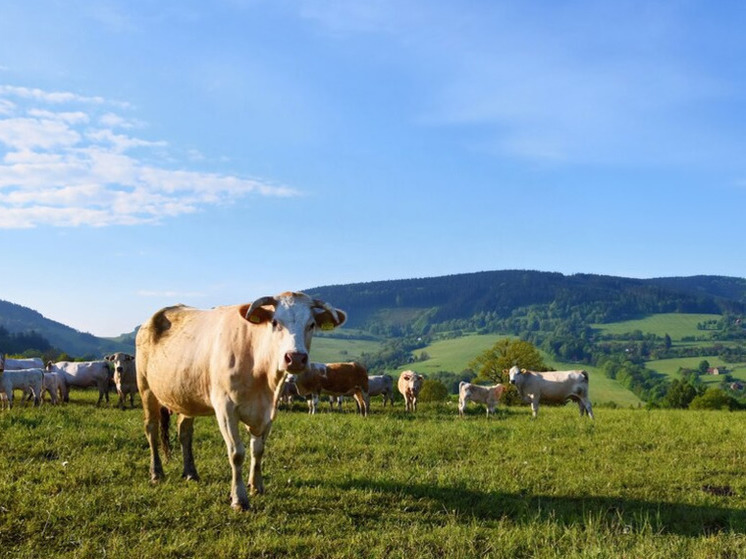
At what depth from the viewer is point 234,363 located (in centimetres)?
761

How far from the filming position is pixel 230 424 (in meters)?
7.43

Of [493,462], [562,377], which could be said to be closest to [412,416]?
[562,377]

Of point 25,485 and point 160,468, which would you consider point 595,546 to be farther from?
point 25,485

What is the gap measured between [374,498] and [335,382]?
16.3m

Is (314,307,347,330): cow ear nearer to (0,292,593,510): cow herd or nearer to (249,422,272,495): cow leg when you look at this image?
(0,292,593,510): cow herd

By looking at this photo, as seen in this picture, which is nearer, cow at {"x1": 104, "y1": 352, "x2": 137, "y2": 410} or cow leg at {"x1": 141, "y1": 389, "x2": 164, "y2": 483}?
cow leg at {"x1": 141, "y1": 389, "x2": 164, "y2": 483}

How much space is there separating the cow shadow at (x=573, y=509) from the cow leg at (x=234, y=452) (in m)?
1.69

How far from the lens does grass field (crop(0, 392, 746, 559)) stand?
240 inches

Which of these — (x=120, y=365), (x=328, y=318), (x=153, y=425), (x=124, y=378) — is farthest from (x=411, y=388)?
(x=328, y=318)

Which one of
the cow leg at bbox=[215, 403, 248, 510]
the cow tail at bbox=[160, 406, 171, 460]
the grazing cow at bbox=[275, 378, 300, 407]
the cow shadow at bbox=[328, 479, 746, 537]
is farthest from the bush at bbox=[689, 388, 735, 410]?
the cow leg at bbox=[215, 403, 248, 510]

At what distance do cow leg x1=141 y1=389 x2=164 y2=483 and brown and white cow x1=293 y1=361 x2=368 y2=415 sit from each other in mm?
14269

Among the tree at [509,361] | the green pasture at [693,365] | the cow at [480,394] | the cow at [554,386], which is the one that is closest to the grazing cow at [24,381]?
the cow at [480,394]

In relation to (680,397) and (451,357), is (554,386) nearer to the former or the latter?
(680,397)

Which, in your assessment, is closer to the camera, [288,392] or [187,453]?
[187,453]
